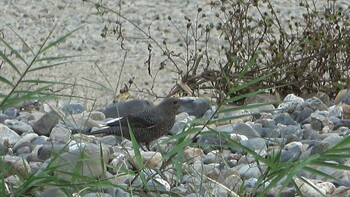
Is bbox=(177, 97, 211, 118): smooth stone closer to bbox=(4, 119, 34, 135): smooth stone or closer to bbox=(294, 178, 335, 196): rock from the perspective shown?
bbox=(4, 119, 34, 135): smooth stone

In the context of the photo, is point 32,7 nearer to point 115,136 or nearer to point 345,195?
point 115,136

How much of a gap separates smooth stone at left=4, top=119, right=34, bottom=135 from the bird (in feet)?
1.34

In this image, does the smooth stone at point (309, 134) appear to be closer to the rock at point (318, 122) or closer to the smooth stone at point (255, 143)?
the rock at point (318, 122)

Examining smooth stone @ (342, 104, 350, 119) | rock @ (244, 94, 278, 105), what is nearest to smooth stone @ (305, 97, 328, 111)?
smooth stone @ (342, 104, 350, 119)

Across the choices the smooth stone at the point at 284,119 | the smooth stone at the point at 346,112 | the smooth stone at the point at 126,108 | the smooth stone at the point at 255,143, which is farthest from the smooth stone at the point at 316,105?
the smooth stone at the point at 255,143

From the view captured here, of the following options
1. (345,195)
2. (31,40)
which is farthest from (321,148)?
(31,40)

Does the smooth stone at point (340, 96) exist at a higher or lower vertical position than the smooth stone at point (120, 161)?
lower

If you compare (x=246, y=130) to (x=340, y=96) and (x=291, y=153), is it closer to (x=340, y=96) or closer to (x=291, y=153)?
(x=291, y=153)

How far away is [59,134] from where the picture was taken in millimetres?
6375

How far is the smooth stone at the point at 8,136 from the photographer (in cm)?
629

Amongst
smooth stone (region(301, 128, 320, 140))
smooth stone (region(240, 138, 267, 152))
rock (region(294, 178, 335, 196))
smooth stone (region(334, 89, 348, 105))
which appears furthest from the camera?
smooth stone (region(334, 89, 348, 105))

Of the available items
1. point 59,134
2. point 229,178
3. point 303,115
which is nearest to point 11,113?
point 59,134

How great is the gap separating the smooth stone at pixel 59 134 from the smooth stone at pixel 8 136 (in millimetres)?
204

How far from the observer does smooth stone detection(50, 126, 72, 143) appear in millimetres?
6254
